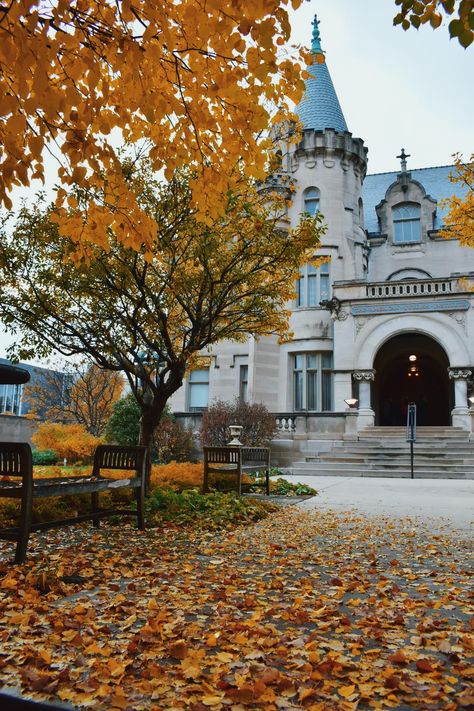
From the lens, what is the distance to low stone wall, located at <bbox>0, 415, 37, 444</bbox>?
63.3ft

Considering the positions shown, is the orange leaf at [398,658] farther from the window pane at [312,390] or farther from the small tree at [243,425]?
the window pane at [312,390]

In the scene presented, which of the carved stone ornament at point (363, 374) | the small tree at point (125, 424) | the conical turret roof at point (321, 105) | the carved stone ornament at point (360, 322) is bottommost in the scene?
the small tree at point (125, 424)

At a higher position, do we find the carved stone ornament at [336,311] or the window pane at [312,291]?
the window pane at [312,291]

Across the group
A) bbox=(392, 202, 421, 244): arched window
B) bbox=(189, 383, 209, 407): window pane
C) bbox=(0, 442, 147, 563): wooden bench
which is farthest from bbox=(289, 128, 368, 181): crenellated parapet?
bbox=(0, 442, 147, 563): wooden bench

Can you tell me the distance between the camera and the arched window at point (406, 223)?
28531 millimetres

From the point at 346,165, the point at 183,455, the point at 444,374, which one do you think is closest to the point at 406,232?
the point at 346,165

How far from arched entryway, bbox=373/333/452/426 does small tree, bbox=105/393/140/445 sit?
1267 cm

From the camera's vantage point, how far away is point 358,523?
8.05m

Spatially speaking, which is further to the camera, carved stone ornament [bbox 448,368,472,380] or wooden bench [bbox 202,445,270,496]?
carved stone ornament [bbox 448,368,472,380]

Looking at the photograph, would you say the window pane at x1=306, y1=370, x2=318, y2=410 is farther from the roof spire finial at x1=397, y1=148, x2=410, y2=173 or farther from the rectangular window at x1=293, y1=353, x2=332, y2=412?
the roof spire finial at x1=397, y1=148, x2=410, y2=173

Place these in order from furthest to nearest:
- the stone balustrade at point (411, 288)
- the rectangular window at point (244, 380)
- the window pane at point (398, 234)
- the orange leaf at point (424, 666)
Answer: the window pane at point (398, 234) < the rectangular window at point (244, 380) < the stone balustrade at point (411, 288) < the orange leaf at point (424, 666)

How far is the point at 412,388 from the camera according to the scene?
1257 inches

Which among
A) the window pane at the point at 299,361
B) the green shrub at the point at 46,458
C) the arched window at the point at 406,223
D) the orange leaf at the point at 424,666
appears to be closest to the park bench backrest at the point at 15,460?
the orange leaf at the point at 424,666

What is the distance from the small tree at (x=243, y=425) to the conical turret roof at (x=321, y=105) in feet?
49.5
